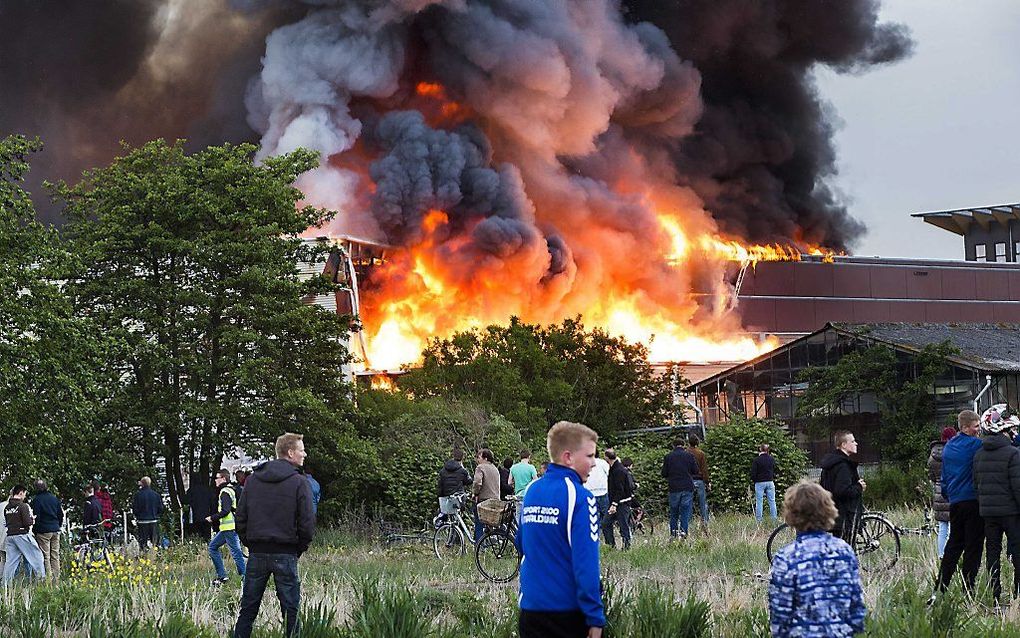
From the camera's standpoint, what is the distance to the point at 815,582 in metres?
7.66

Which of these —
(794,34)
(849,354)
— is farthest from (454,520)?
(794,34)

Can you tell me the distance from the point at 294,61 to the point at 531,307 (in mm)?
Answer: 16304

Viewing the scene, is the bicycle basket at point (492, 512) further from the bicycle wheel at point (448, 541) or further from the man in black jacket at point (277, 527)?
the man in black jacket at point (277, 527)

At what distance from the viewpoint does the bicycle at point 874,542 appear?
16.3m

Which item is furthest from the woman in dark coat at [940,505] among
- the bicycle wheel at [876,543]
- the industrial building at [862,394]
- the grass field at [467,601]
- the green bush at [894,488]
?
the industrial building at [862,394]

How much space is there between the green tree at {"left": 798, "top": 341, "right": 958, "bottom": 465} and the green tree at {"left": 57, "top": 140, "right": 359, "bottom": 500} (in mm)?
16671

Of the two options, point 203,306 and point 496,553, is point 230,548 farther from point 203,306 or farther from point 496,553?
point 203,306

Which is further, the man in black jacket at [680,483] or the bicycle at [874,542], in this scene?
the man in black jacket at [680,483]

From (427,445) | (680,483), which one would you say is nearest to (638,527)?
(680,483)

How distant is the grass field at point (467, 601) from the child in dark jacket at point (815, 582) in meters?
2.18

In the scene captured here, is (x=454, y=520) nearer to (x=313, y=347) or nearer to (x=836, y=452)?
(x=836, y=452)

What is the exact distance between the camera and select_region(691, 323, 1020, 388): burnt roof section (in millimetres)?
42656

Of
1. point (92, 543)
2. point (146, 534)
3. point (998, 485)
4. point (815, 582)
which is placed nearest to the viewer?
point (815, 582)

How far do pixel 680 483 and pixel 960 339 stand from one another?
26883 mm
